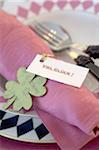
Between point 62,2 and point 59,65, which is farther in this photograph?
point 62,2

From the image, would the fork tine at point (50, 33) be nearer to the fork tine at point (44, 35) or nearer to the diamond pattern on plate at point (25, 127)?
the fork tine at point (44, 35)

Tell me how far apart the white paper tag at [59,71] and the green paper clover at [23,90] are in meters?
0.01

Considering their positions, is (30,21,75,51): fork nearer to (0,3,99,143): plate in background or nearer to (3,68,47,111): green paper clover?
(0,3,99,143): plate in background

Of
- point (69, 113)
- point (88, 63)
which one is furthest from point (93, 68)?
point (69, 113)

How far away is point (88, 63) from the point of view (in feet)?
2.06

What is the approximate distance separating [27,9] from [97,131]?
0.41 m

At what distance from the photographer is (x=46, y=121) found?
0.53 meters

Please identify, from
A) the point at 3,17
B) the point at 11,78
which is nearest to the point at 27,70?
the point at 11,78

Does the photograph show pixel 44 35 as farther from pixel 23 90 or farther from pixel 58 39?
pixel 23 90

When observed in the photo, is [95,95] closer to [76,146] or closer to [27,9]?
[76,146]

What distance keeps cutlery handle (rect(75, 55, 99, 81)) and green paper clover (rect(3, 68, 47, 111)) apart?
9 centimetres

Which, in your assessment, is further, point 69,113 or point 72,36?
point 72,36

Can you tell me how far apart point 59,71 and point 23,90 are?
0.21ft

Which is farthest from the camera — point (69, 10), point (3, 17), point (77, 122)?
point (69, 10)
